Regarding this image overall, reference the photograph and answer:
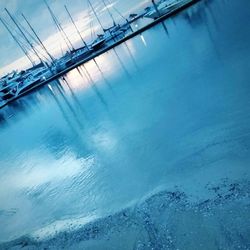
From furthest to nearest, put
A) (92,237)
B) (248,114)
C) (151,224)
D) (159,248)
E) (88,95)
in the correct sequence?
(88,95)
(248,114)
(92,237)
(151,224)
(159,248)

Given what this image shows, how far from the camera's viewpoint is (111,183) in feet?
30.7

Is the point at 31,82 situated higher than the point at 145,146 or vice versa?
the point at 145,146

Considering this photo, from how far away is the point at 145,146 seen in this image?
1051 centimetres

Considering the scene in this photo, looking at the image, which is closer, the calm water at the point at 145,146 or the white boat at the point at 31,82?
the calm water at the point at 145,146

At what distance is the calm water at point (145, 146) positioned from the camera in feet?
26.0

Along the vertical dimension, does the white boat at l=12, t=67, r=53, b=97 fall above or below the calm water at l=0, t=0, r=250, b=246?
below

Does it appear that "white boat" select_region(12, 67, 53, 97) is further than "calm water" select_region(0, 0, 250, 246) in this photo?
Yes

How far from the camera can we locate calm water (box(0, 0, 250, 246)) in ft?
26.0

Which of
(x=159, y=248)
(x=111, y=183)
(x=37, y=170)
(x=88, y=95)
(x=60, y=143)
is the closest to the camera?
(x=159, y=248)

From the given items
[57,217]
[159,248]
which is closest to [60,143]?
[57,217]

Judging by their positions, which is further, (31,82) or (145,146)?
(31,82)

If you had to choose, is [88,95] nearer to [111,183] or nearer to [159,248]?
[111,183]

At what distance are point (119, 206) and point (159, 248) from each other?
2411 millimetres

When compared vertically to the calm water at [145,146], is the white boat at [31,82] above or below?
below
